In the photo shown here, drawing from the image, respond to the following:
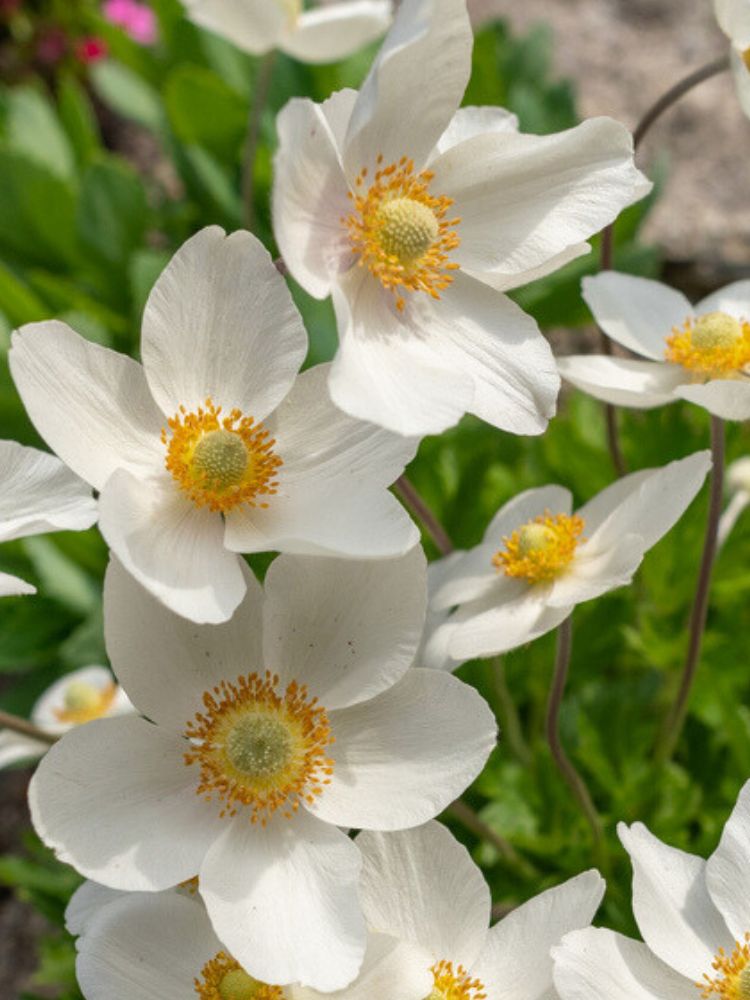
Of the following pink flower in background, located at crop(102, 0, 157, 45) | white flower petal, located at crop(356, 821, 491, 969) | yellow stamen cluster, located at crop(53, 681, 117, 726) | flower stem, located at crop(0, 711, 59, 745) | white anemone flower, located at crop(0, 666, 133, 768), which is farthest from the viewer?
pink flower in background, located at crop(102, 0, 157, 45)

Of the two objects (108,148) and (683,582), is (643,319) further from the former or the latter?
(108,148)

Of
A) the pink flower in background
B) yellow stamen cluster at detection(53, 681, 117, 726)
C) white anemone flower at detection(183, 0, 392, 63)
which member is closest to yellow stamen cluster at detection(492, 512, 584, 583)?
white anemone flower at detection(183, 0, 392, 63)

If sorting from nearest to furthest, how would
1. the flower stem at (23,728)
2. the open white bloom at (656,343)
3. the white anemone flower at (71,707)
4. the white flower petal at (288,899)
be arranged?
the white flower petal at (288,899)
the flower stem at (23,728)
the open white bloom at (656,343)
the white anemone flower at (71,707)

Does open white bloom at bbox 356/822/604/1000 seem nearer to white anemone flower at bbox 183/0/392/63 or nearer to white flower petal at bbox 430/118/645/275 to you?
white flower petal at bbox 430/118/645/275

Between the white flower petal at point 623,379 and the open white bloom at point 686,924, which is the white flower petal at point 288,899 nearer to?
the open white bloom at point 686,924

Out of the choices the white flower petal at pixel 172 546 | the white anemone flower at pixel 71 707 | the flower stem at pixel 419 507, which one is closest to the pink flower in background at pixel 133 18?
the white anemone flower at pixel 71 707

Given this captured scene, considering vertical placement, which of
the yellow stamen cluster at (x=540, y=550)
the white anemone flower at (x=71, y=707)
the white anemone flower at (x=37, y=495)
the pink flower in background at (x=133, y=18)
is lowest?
the white anemone flower at (x=71, y=707)

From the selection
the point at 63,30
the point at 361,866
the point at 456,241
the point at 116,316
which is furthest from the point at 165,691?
the point at 63,30
